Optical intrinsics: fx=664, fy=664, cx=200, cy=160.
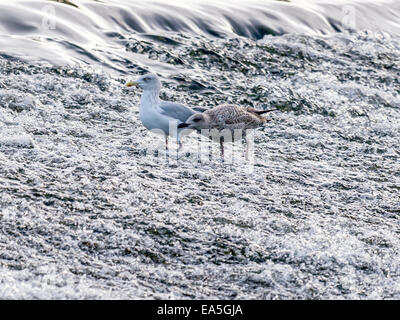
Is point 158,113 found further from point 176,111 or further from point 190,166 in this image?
point 190,166

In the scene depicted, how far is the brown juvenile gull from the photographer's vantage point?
8195 millimetres

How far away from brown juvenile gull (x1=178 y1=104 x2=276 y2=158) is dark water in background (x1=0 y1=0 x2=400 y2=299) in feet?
1.41

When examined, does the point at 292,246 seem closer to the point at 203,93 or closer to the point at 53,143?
the point at 53,143

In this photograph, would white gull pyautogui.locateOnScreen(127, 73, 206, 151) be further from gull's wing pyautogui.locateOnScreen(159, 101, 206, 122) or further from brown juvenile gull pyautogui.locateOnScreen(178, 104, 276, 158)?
brown juvenile gull pyautogui.locateOnScreen(178, 104, 276, 158)

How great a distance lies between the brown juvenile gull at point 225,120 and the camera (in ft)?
26.9

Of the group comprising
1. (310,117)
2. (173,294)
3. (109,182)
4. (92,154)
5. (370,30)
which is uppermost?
(370,30)

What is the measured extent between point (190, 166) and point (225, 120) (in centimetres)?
87

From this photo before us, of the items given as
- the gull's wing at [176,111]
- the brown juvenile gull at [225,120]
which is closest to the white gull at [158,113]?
the gull's wing at [176,111]

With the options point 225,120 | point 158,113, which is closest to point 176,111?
point 158,113

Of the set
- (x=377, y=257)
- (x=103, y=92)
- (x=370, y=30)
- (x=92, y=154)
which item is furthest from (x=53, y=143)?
(x=370, y=30)

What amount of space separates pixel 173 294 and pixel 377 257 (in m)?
2.04

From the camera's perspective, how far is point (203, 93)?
436 inches

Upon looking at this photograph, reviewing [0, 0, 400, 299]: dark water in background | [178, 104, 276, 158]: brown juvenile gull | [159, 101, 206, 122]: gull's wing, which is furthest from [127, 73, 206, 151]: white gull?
[0, 0, 400, 299]: dark water in background

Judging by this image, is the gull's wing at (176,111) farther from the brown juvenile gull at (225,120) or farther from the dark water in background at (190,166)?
the dark water in background at (190,166)
